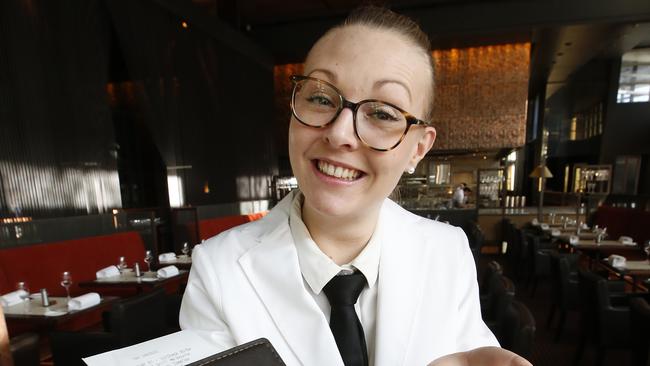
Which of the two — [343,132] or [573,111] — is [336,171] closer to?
[343,132]

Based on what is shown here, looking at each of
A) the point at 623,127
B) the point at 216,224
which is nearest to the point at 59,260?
the point at 216,224

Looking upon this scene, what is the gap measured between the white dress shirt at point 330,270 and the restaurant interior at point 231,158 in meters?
0.17

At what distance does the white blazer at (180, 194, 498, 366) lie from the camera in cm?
76

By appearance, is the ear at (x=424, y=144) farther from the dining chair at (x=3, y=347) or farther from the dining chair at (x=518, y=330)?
the dining chair at (x=3, y=347)

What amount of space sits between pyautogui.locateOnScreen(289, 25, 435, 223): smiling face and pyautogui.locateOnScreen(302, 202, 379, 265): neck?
0.08 m

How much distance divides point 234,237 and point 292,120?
373 mm

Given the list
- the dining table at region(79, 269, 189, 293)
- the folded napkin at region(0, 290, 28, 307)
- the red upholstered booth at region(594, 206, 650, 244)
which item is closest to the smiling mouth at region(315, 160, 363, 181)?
the dining table at region(79, 269, 189, 293)

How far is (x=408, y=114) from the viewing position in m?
0.71

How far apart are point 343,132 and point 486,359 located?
0.50 m

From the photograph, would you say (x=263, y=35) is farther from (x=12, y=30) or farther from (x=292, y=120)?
(x=292, y=120)

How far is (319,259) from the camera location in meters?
0.82

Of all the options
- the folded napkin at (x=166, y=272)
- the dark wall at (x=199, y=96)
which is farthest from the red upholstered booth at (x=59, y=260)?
the dark wall at (x=199, y=96)

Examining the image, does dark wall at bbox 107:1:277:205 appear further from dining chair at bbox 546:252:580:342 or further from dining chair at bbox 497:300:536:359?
dining chair at bbox 546:252:580:342

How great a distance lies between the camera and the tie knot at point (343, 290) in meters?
0.81
